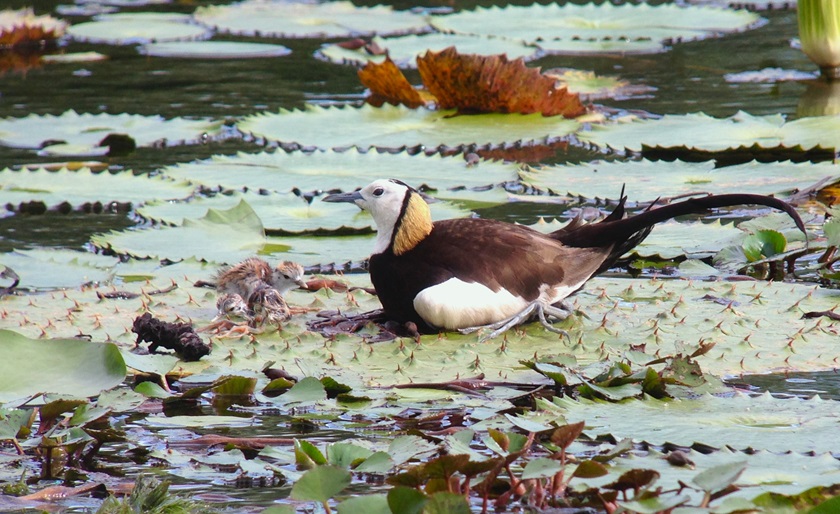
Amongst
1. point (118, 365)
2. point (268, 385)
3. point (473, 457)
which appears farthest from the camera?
point (268, 385)

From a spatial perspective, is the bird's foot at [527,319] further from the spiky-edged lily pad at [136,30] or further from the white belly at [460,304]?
the spiky-edged lily pad at [136,30]

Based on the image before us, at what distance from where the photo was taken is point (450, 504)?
96.3 inches

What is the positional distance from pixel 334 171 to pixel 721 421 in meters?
3.69

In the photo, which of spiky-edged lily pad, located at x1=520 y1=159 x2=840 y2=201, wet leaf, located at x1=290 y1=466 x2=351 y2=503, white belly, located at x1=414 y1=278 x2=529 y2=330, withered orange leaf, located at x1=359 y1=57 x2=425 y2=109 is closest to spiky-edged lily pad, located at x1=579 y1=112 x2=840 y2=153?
spiky-edged lily pad, located at x1=520 y1=159 x2=840 y2=201

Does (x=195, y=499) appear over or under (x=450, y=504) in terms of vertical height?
under

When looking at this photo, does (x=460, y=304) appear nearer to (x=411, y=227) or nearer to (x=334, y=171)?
(x=411, y=227)

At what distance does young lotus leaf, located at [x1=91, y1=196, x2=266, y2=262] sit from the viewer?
17.2 feet

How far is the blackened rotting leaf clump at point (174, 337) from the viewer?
150 inches

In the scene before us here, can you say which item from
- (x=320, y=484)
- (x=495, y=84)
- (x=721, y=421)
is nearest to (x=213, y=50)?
(x=495, y=84)

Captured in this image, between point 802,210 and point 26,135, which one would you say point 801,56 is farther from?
point 26,135

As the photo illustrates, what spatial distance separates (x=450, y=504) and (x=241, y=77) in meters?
7.72

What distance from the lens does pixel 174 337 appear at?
3.82m

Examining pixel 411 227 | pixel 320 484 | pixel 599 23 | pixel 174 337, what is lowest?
pixel 174 337

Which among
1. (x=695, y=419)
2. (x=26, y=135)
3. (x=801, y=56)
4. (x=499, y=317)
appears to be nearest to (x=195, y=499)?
(x=695, y=419)
